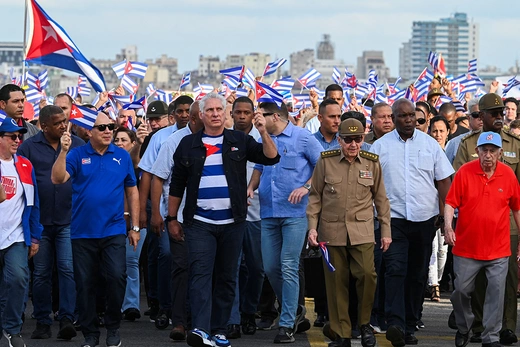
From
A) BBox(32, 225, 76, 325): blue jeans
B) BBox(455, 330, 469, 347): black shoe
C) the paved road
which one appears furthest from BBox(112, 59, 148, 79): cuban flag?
BBox(455, 330, 469, 347): black shoe

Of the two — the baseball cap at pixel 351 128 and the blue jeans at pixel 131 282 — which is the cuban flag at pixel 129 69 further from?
the baseball cap at pixel 351 128

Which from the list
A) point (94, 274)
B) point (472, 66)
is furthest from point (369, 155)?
point (472, 66)

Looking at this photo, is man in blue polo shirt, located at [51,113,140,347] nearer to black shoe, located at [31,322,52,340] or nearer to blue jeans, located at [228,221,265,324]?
black shoe, located at [31,322,52,340]

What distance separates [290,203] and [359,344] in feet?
4.79

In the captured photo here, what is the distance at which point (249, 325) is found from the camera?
12.8m

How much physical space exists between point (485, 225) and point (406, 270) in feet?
3.18

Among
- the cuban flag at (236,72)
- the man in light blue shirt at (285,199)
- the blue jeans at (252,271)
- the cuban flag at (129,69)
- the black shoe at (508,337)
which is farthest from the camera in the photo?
the cuban flag at (129,69)

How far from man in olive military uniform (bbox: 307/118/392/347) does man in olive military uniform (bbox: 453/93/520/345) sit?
1149mm

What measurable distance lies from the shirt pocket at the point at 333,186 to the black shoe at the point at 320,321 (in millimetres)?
2109

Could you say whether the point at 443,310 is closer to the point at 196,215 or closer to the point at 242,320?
the point at 242,320

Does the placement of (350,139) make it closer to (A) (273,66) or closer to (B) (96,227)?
(B) (96,227)

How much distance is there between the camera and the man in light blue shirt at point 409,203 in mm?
11898

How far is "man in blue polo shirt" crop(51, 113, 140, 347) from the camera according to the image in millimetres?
11352

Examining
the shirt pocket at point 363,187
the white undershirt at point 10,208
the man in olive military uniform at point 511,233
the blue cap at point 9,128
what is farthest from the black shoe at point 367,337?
the blue cap at point 9,128
